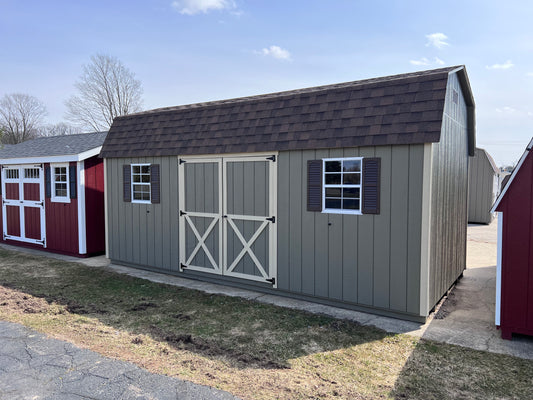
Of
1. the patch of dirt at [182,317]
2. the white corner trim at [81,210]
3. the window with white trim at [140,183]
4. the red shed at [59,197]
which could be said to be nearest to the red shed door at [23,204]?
the red shed at [59,197]

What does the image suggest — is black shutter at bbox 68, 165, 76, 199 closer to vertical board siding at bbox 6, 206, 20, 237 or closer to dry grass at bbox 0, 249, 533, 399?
vertical board siding at bbox 6, 206, 20, 237

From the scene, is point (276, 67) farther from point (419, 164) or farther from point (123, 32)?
point (419, 164)

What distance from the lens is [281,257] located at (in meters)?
6.16

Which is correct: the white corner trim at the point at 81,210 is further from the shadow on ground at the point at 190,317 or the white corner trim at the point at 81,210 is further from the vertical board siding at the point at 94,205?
the shadow on ground at the point at 190,317

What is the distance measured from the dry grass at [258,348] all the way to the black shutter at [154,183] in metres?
2.01

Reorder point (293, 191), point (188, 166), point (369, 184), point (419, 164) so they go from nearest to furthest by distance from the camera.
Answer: point (419, 164)
point (369, 184)
point (293, 191)
point (188, 166)

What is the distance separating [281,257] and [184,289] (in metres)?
1.83

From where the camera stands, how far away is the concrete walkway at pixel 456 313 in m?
4.42

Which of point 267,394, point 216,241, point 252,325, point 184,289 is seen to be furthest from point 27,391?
point 216,241

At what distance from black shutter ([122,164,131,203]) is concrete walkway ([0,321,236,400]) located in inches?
168

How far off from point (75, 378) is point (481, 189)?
1760 centimetres

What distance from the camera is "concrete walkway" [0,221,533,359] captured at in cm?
442

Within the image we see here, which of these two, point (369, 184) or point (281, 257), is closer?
point (369, 184)

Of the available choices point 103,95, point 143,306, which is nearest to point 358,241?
point 143,306
